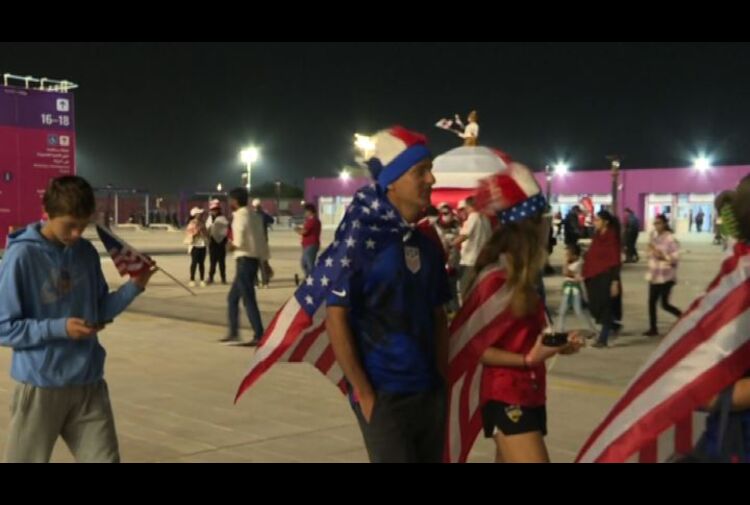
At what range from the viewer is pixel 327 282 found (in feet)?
12.0

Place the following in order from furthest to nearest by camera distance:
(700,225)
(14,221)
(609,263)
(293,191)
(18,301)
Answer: (293,191), (700,225), (14,221), (609,263), (18,301)

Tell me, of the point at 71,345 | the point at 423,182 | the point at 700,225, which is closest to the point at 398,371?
the point at 423,182

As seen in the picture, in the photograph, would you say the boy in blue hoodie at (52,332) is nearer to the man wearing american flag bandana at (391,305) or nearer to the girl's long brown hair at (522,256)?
the man wearing american flag bandana at (391,305)

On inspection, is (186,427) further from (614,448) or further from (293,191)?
(293,191)

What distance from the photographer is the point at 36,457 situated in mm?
3990

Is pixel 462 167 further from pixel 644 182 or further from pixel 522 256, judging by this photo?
pixel 644 182

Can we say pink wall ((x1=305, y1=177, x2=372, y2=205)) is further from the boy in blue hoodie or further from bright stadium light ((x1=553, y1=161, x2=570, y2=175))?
the boy in blue hoodie

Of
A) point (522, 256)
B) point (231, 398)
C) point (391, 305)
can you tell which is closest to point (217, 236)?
point (231, 398)

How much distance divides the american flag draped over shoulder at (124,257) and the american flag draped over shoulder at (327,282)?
679 mm

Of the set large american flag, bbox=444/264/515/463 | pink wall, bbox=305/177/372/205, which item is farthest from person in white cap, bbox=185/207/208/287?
pink wall, bbox=305/177/372/205

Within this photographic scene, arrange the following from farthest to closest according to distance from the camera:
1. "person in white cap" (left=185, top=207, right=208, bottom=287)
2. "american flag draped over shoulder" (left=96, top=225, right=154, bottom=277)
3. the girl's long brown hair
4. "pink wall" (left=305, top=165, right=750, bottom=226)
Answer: "pink wall" (left=305, top=165, right=750, bottom=226), "person in white cap" (left=185, top=207, right=208, bottom=287), "american flag draped over shoulder" (left=96, top=225, right=154, bottom=277), the girl's long brown hair

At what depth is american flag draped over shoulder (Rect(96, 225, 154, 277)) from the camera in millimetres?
4309

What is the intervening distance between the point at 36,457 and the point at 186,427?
288cm

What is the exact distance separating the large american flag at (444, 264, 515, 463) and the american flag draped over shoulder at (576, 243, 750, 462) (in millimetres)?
723
